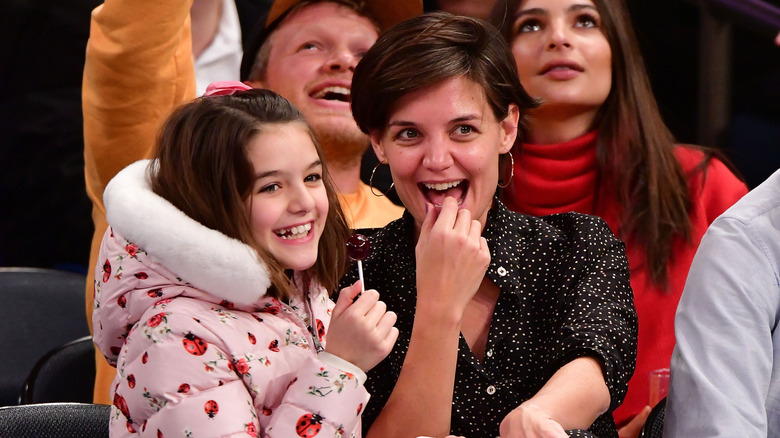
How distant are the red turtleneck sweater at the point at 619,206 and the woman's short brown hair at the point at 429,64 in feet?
1.65

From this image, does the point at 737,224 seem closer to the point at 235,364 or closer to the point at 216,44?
the point at 235,364

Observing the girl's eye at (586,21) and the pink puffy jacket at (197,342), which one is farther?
the girl's eye at (586,21)

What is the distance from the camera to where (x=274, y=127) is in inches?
62.4

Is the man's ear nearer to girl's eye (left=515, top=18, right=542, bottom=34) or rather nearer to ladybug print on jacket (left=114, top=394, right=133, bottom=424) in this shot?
girl's eye (left=515, top=18, right=542, bottom=34)

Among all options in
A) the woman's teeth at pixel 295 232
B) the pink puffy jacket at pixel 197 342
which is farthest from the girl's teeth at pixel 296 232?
the pink puffy jacket at pixel 197 342

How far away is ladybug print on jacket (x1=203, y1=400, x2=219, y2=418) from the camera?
1.36m

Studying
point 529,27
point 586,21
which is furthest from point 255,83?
point 586,21

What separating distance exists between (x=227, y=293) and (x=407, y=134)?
0.46 meters

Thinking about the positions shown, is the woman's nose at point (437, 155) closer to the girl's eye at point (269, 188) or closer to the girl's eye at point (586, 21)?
the girl's eye at point (269, 188)

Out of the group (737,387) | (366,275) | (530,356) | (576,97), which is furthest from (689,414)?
(576,97)

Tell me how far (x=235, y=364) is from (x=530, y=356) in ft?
1.76

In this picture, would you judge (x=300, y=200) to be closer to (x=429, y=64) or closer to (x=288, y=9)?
(x=429, y=64)

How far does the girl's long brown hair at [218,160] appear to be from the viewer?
1.52 meters

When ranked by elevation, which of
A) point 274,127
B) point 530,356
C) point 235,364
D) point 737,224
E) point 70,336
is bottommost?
point 70,336
